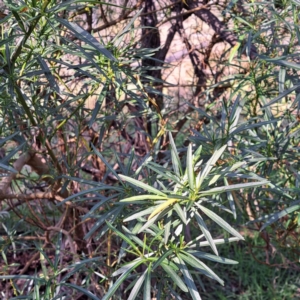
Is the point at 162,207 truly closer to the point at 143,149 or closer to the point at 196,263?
the point at 196,263

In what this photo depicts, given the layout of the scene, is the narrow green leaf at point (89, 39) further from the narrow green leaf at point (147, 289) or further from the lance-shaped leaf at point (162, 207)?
the narrow green leaf at point (147, 289)

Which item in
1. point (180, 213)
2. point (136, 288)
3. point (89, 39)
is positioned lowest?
point (136, 288)

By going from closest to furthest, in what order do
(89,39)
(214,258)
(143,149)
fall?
1. (89,39)
2. (214,258)
3. (143,149)

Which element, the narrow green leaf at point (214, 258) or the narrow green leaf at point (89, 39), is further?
the narrow green leaf at point (214, 258)

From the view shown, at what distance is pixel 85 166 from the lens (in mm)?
1684

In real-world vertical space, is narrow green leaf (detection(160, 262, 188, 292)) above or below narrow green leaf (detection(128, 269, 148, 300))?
above

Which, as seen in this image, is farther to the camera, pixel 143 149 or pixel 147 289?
pixel 143 149

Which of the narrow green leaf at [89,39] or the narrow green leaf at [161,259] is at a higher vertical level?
the narrow green leaf at [89,39]

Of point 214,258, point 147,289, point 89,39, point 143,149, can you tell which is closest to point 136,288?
point 147,289

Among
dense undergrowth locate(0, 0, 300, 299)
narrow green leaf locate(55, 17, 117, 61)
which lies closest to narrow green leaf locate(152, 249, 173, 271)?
dense undergrowth locate(0, 0, 300, 299)

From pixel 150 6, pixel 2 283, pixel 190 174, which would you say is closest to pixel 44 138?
pixel 190 174

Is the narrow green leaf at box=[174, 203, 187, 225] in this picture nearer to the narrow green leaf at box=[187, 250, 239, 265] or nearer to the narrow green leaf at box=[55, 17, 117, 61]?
the narrow green leaf at box=[187, 250, 239, 265]

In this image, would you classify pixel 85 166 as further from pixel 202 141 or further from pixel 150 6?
pixel 202 141

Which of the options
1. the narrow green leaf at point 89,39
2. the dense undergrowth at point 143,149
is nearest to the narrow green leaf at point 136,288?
the dense undergrowth at point 143,149
